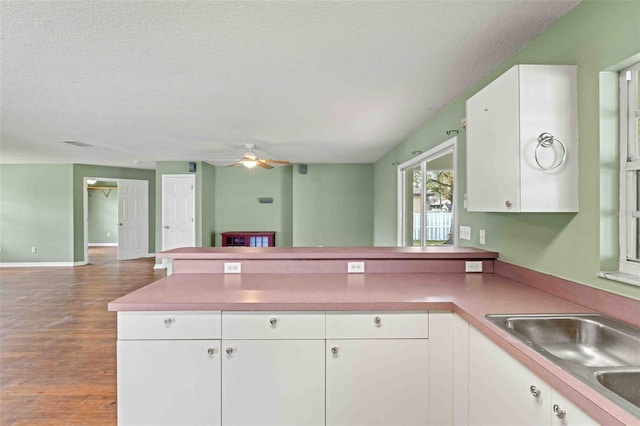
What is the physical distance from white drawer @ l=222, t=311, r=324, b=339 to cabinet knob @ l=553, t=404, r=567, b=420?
938 mm

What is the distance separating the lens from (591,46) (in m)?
1.47

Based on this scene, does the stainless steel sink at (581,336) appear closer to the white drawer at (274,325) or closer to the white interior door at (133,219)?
the white drawer at (274,325)

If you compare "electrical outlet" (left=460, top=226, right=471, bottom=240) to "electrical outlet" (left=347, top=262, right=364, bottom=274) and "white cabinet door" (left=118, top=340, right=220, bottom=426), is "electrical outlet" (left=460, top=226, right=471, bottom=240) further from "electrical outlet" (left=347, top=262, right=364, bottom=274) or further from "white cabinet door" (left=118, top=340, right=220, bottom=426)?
"white cabinet door" (left=118, top=340, right=220, bottom=426)

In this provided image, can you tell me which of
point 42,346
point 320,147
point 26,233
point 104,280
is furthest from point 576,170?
point 26,233

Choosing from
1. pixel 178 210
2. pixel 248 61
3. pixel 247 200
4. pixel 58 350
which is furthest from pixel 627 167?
pixel 178 210

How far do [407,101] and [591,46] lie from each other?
1616mm

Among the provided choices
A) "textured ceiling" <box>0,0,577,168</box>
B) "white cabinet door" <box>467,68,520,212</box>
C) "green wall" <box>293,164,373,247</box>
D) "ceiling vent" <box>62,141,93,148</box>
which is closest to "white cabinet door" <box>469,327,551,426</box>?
"white cabinet door" <box>467,68,520,212</box>

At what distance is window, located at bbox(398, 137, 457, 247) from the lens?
3320 millimetres

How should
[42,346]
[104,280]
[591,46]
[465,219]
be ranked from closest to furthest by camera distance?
1. [591,46]
2. [465,219]
3. [42,346]
4. [104,280]

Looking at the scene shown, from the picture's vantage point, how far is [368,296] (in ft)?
5.41

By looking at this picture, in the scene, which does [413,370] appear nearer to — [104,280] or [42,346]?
[42,346]

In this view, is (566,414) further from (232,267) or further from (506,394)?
(232,267)

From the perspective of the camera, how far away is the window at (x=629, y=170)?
1.37m

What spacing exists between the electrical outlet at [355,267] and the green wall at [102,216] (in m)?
12.2
